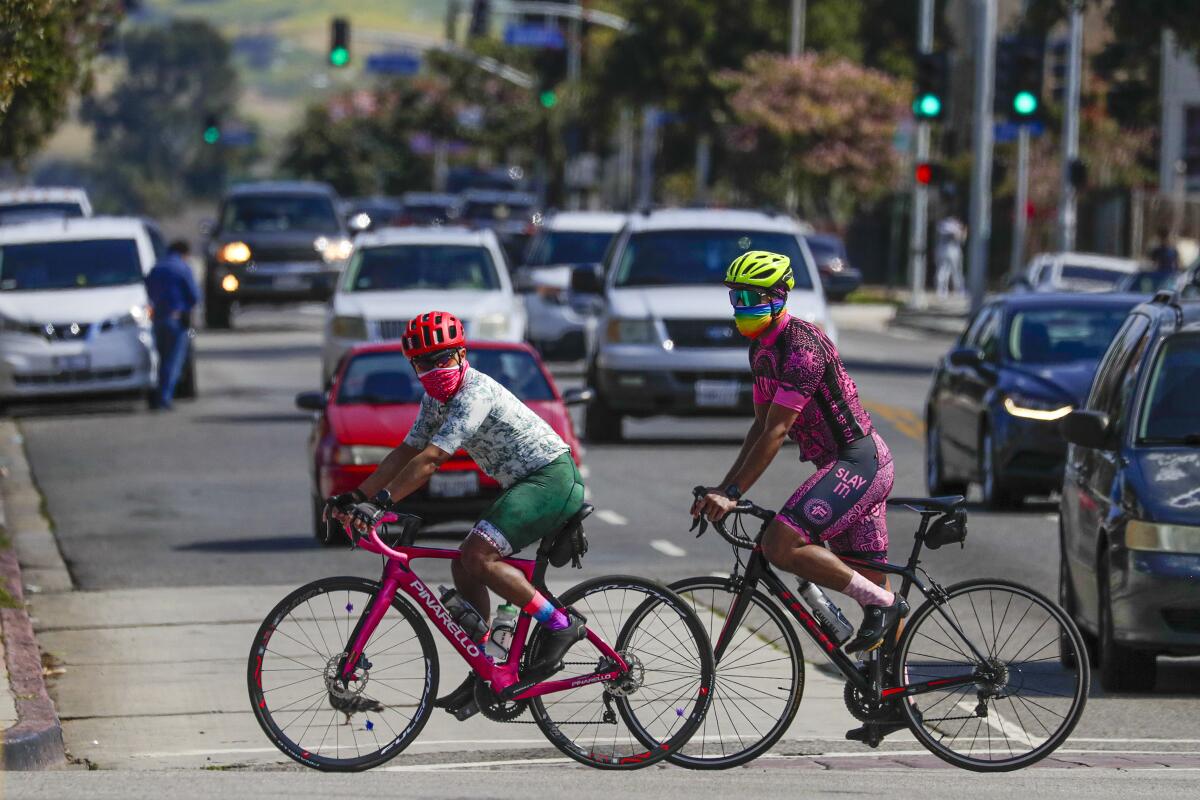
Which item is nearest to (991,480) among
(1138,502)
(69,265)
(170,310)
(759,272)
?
(1138,502)

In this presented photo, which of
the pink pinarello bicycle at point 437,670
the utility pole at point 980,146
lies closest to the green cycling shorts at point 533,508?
the pink pinarello bicycle at point 437,670

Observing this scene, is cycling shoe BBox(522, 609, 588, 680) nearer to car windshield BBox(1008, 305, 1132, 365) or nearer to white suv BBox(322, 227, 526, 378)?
car windshield BBox(1008, 305, 1132, 365)

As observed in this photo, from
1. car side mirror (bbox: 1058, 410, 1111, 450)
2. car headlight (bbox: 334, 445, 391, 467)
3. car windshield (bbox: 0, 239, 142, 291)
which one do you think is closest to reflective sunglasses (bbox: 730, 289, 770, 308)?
car side mirror (bbox: 1058, 410, 1111, 450)

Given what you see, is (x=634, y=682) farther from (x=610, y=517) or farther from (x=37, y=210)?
(x=37, y=210)

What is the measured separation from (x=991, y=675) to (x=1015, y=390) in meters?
9.25

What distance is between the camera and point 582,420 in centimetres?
2573

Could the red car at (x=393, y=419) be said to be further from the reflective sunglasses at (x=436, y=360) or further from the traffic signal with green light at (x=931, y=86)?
the traffic signal with green light at (x=931, y=86)

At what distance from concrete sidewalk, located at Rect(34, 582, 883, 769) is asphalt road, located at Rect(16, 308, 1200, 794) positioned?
85cm

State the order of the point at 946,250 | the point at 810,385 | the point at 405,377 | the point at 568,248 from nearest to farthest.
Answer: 1. the point at 810,385
2. the point at 405,377
3. the point at 568,248
4. the point at 946,250

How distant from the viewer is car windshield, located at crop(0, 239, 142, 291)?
27.0m

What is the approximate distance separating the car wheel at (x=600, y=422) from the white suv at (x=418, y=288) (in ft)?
5.10

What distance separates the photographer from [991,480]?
18078 mm

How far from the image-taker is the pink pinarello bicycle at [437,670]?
865 centimetres

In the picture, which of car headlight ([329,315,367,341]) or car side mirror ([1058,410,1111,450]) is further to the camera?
car headlight ([329,315,367,341])
